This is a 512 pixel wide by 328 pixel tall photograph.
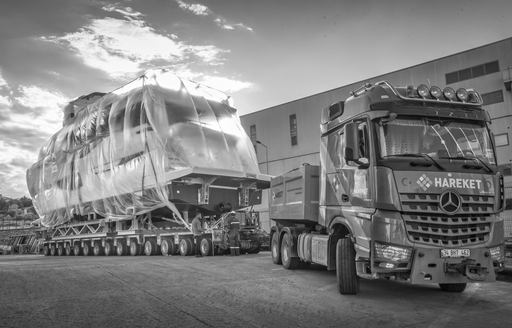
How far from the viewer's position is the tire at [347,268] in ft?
22.7

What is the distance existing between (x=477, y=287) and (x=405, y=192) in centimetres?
332

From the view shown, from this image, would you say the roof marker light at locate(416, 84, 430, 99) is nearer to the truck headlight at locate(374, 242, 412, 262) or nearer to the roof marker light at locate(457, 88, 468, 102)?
the roof marker light at locate(457, 88, 468, 102)

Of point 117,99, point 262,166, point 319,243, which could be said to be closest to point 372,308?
point 319,243

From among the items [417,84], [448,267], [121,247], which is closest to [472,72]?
[417,84]

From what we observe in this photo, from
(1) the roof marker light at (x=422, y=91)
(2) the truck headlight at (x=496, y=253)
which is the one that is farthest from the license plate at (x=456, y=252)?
(1) the roof marker light at (x=422, y=91)

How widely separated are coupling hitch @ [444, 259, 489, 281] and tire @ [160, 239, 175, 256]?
37.7ft

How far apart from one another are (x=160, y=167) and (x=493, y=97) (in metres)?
25.3

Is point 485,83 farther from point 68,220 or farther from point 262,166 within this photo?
point 68,220

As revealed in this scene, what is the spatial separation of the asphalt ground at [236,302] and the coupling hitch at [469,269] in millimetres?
430

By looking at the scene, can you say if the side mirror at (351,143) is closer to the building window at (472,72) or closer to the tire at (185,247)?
the tire at (185,247)

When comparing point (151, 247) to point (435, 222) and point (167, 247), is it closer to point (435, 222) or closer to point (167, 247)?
point (167, 247)

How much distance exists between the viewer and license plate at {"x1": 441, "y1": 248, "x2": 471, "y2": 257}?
6066 millimetres

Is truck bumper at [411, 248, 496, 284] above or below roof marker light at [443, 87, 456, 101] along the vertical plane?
below

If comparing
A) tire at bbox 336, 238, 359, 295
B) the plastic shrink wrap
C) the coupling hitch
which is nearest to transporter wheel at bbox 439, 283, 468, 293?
the coupling hitch
